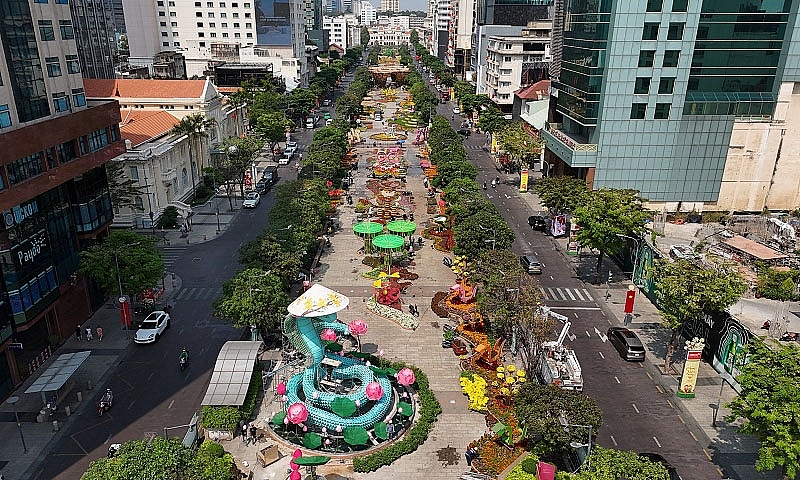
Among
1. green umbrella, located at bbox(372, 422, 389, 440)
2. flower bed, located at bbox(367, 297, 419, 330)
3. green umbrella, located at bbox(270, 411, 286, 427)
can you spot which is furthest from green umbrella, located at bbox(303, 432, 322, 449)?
flower bed, located at bbox(367, 297, 419, 330)

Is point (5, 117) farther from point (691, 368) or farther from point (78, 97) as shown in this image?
point (691, 368)

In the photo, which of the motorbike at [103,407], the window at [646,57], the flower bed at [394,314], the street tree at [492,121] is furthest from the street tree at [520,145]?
the motorbike at [103,407]

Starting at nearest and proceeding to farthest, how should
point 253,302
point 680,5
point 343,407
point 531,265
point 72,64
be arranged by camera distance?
point 343,407 < point 253,302 < point 72,64 < point 531,265 < point 680,5

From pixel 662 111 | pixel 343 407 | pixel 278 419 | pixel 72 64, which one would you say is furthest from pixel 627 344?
pixel 72 64

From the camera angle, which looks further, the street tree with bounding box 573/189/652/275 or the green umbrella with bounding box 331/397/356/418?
the street tree with bounding box 573/189/652/275

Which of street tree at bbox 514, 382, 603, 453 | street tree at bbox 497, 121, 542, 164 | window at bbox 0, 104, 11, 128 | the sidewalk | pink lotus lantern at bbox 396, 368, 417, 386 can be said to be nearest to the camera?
street tree at bbox 514, 382, 603, 453

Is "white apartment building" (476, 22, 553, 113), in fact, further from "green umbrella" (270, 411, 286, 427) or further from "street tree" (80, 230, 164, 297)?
"green umbrella" (270, 411, 286, 427)
